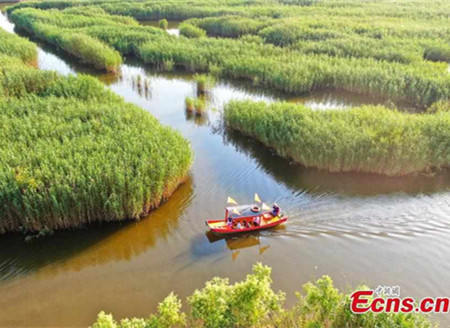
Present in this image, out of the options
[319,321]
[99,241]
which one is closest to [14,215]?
[99,241]

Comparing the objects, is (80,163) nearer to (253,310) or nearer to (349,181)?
(253,310)

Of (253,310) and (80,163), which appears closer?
(253,310)

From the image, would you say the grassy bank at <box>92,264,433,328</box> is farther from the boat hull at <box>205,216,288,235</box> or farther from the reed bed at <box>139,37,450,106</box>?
the reed bed at <box>139,37,450,106</box>

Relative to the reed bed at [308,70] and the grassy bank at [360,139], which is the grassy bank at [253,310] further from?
the reed bed at [308,70]

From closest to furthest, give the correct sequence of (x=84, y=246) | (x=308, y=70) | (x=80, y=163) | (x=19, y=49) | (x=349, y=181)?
(x=84, y=246) < (x=80, y=163) < (x=349, y=181) < (x=308, y=70) < (x=19, y=49)

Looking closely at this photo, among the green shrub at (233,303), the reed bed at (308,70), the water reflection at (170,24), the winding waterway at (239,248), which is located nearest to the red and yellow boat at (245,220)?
the winding waterway at (239,248)

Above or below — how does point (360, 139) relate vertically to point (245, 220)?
above

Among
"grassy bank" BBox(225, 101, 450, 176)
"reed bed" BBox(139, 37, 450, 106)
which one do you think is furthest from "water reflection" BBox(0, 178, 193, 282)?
"reed bed" BBox(139, 37, 450, 106)

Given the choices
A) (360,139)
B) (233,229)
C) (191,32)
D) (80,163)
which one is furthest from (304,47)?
(80,163)
